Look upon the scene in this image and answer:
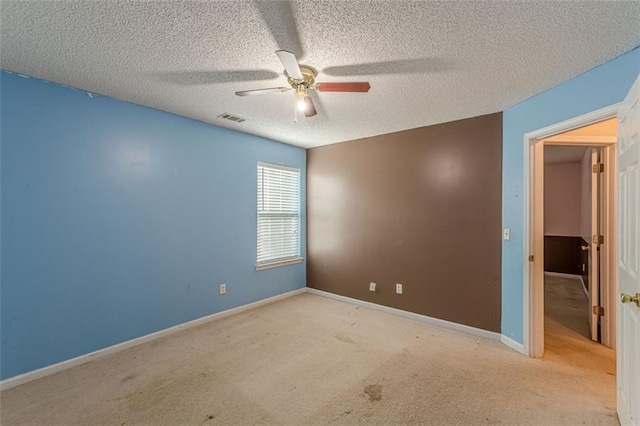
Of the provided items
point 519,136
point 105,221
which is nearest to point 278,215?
point 105,221

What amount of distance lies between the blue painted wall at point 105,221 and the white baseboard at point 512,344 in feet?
10.2

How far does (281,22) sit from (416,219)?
2760 mm

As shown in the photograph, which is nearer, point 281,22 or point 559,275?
point 281,22

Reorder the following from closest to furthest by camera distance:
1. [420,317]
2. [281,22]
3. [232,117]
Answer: [281,22]
[232,117]
[420,317]

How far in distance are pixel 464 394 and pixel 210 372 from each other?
6.64 ft

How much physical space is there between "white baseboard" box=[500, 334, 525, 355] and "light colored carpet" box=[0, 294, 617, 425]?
7cm

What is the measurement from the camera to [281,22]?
1609 millimetres

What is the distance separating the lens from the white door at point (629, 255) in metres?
1.49

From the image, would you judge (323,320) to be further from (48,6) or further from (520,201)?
(48,6)

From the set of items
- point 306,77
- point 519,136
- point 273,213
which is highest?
point 306,77

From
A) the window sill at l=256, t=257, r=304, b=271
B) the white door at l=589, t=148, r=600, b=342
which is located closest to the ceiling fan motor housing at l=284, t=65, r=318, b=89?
the window sill at l=256, t=257, r=304, b=271

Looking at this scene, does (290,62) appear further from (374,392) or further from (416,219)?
(416,219)

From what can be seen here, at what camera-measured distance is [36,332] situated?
2.29 metres

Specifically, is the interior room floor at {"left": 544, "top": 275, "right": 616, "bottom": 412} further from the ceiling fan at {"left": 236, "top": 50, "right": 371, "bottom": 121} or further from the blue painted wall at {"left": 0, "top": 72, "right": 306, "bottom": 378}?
the blue painted wall at {"left": 0, "top": 72, "right": 306, "bottom": 378}
